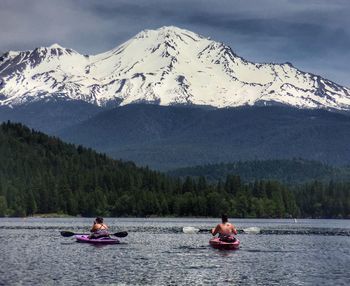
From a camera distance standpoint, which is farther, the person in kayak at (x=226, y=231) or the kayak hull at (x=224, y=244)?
the kayak hull at (x=224, y=244)

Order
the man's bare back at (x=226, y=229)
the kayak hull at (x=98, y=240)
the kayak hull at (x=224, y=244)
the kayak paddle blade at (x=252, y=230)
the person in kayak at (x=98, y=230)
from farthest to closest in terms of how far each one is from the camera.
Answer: the kayak paddle blade at (x=252, y=230) → the kayak hull at (x=98, y=240) → the person in kayak at (x=98, y=230) → the kayak hull at (x=224, y=244) → the man's bare back at (x=226, y=229)

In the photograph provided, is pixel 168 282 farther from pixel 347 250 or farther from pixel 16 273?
pixel 347 250

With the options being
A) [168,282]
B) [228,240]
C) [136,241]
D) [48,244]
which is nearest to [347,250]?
[228,240]

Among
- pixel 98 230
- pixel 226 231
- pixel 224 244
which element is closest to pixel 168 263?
pixel 224 244

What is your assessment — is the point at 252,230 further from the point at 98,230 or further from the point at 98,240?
the point at 98,230

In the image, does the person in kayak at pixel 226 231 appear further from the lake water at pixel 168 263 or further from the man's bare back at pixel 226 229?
the lake water at pixel 168 263

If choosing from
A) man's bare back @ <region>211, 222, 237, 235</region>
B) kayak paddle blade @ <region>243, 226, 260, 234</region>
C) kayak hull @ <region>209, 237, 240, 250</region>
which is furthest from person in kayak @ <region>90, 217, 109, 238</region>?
kayak paddle blade @ <region>243, 226, 260, 234</region>

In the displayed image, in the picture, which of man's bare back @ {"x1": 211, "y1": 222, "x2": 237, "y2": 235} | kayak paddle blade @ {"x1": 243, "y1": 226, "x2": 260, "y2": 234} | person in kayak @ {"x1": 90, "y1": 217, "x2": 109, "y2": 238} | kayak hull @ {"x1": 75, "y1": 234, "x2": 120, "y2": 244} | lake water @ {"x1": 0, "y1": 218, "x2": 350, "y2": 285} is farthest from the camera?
kayak paddle blade @ {"x1": 243, "y1": 226, "x2": 260, "y2": 234}

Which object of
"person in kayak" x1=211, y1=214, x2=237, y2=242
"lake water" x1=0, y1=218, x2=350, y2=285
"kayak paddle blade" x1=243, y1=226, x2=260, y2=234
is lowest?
"lake water" x1=0, y1=218, x2=350, y2=285

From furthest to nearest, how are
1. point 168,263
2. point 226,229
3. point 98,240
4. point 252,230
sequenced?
point 252,230, point 98,240, point 226,229, point 168,263

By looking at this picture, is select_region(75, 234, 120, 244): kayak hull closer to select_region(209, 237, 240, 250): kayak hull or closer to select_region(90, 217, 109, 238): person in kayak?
select_region(90, 217, 109, 238): person in kayak

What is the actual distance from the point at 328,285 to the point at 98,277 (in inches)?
834

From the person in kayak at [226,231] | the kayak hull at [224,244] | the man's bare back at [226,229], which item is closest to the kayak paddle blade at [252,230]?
the kayak hull at [224,244]

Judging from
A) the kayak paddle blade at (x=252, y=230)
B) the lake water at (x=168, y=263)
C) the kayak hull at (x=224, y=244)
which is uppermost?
the kayak paddle blade at (x=252, y=230)
